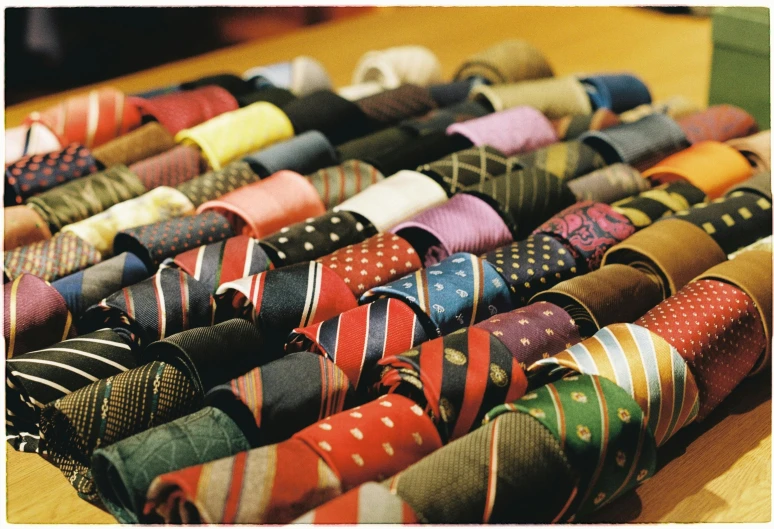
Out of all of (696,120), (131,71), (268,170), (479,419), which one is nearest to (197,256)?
(268,170)

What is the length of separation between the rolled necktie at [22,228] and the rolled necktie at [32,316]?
11 centimetres

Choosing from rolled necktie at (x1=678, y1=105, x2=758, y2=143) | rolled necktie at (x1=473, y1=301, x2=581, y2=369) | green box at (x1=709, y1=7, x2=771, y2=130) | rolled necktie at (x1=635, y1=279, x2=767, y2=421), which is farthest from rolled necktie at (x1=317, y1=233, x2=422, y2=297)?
green box at (x1=709, y1=7, x2=771, y2=130)

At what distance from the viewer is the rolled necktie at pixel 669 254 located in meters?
0.91

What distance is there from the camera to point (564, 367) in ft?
2.51

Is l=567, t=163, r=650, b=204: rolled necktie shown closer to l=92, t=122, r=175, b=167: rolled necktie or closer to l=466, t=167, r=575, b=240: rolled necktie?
l=466, t=167, r=575, b=240: rolled necktie

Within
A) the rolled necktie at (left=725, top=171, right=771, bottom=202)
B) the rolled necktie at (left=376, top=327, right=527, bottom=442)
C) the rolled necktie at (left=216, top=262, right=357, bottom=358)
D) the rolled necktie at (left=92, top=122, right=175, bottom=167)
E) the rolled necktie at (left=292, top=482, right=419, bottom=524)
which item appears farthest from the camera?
the rolled necktie at (left=92, top=122, right=175, bottom=167)

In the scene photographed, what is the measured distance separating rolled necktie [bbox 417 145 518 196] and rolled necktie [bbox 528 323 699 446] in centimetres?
32

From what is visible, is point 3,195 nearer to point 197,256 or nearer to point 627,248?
point 197,256

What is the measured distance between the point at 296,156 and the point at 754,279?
0.53 m

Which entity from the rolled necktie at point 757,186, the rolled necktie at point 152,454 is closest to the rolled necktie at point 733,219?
the rolled necktie at point 757,186

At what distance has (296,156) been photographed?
112 cm

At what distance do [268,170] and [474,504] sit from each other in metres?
0.57

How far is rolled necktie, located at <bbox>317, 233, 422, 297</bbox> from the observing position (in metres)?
0.88

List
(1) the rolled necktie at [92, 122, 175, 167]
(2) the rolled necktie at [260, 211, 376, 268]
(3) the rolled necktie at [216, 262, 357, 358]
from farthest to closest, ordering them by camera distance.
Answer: (1) the rolled necktie at [92, 122, 175, 167]
(2) the rolled necktie at [260, 211, 376, 268]
(3) the rolled necktie at [216, 262, 357, 358]
